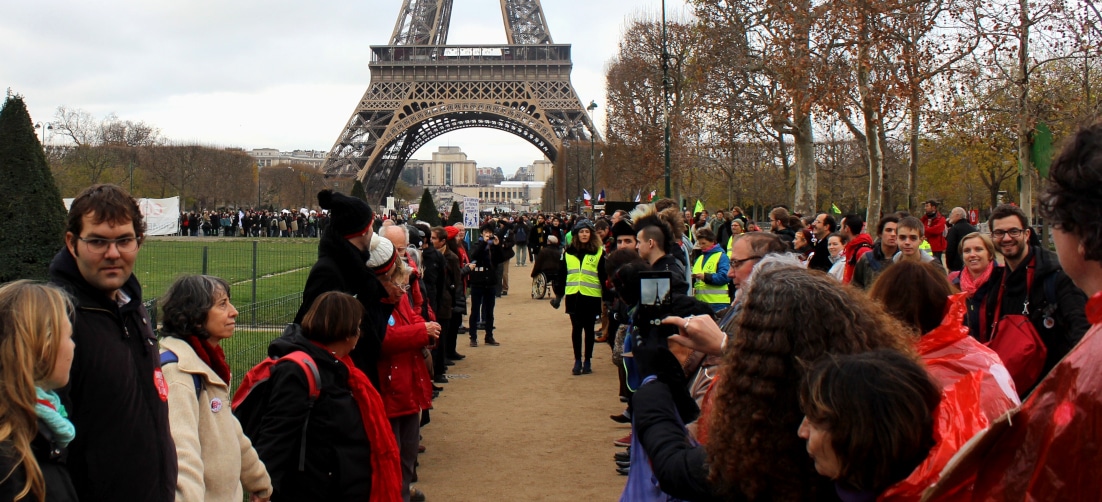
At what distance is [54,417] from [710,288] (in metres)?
6.97

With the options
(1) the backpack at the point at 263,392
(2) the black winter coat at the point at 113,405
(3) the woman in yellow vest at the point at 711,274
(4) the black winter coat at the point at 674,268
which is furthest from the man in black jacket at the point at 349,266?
(3) the woman in yellow vest at the point at 711,274

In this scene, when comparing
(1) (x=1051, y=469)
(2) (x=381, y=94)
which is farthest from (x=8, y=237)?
(2) (x=381, y=94)

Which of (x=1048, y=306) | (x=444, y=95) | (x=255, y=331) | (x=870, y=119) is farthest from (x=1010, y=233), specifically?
(x=444, y=95)

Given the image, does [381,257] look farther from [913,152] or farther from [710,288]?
[913,152]

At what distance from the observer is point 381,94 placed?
58969 mm

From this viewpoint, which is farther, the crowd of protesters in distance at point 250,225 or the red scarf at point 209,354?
the crowd of protesters in distance at point 250,225

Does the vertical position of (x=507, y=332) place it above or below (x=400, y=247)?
below

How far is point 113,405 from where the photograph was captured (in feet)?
8.13

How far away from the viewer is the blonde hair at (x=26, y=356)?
6.70ft

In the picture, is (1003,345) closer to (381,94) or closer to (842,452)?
(842,452)

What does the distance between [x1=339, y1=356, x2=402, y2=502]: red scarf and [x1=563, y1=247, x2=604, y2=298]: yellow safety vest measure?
6206 mm

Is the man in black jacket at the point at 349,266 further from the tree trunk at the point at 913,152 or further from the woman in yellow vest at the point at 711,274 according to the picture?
the tree trunk at the point at 913,152

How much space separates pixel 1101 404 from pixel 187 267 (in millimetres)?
19301

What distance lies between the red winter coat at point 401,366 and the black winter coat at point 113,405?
7.82ft
